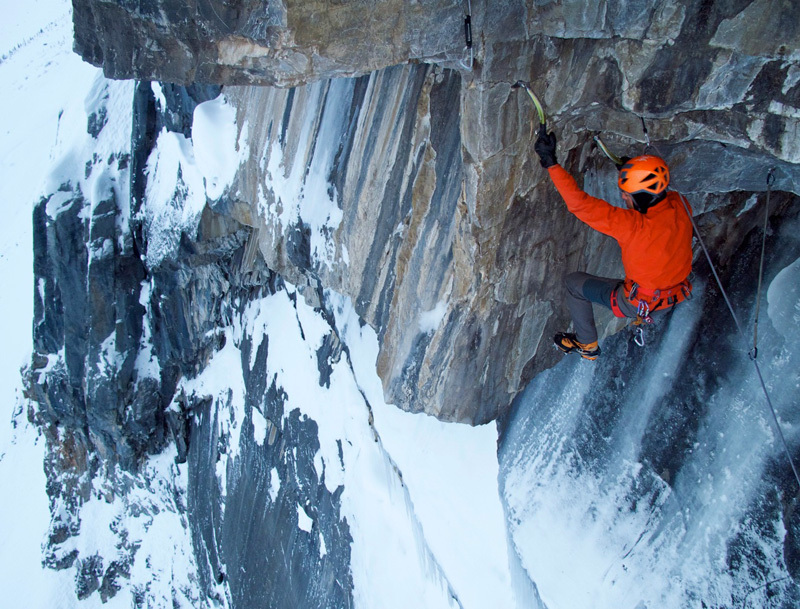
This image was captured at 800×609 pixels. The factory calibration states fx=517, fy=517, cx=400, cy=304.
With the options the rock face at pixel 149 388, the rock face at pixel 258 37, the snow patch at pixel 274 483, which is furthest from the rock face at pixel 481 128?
the snow patch at pixel 274 483

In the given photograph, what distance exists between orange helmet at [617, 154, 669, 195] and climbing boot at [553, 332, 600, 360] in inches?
54.6

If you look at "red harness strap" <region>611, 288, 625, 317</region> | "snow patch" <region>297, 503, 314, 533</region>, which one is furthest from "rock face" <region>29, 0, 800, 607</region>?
"red harness strap" <region>611, 288, 625, 317</region>

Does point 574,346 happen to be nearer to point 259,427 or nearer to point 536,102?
point 536,102

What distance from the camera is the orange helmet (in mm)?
3105

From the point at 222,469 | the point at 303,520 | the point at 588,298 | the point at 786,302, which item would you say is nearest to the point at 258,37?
the point at 588,298

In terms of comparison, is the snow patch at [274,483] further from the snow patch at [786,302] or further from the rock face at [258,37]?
the snow patch at [786,302]

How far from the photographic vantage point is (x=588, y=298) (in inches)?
153

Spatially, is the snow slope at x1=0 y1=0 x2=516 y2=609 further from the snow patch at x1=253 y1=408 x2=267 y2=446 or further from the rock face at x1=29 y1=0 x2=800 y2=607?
the rock face at x1=29 y1=0 x2=800 y2=607

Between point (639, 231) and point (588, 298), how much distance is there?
2.44 ft

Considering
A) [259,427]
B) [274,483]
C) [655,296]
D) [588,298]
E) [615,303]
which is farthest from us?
[259,427]

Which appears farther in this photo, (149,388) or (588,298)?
(149,388)

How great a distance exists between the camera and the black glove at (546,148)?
10.0ft

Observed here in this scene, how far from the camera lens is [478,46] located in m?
2.93

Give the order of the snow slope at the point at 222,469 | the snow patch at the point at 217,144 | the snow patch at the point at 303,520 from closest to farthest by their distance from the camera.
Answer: the snow slope at the point at 222,469, the snow patch at the point at 217,144, the snow patch at the point at 303,520
